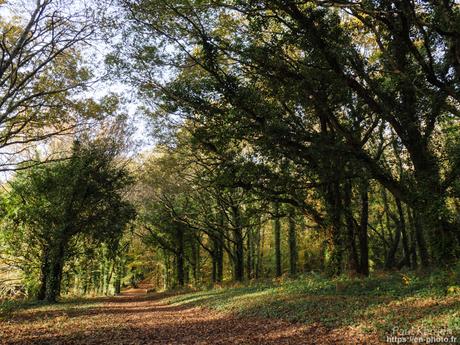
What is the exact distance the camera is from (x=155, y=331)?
34.8 feet

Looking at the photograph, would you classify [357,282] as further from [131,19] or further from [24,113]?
[24,113]

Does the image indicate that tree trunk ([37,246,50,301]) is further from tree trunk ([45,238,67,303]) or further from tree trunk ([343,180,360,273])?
tree trunk ([343,180,360,273])

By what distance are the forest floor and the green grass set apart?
0.02 meters

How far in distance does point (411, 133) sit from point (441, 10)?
3.62 metres

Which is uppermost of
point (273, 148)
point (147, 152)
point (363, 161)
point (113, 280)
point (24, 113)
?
point (147, 152)

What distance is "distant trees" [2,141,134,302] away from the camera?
60.1 feet

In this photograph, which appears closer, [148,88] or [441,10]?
[441,10]

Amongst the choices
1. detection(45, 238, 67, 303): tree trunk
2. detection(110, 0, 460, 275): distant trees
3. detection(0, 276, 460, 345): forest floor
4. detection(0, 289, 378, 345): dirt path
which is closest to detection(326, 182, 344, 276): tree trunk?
detection(110, 0, 460, 275): distant trees

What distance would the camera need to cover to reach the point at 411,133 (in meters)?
10.4

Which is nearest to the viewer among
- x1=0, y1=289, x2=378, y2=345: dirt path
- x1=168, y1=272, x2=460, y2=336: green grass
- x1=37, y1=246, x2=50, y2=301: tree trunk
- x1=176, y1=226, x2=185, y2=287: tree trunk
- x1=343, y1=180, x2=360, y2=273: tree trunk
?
x1=168, y1=272, x2=460, y2=336: green grass

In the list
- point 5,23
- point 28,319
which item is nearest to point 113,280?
point 28,319

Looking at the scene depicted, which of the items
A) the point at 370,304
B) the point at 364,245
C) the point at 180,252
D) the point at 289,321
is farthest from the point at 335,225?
the point at 180,252

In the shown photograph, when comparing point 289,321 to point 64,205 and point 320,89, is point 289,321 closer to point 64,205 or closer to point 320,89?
point 320,89

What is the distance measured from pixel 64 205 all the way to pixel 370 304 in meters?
16.1
